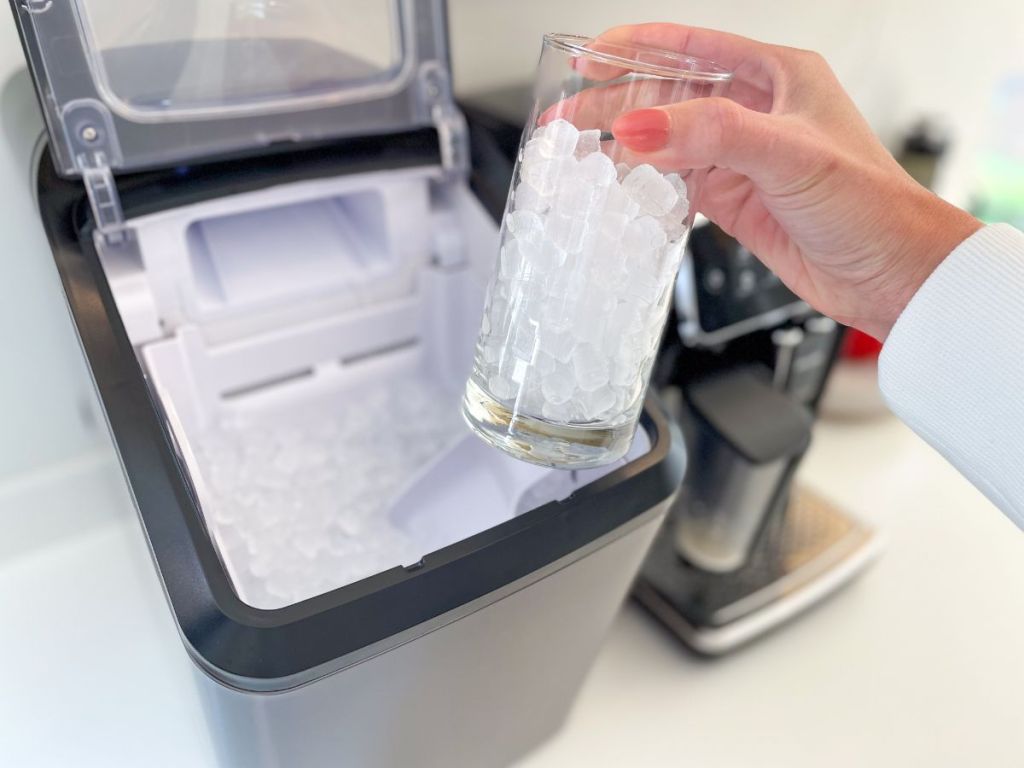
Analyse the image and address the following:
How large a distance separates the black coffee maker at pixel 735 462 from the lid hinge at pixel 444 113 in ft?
0.75

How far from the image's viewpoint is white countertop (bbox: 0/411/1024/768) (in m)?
0.60

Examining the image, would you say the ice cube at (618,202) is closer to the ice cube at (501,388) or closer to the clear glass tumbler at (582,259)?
the clear glass tumbler at (582,259)

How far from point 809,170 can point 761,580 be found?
462mm

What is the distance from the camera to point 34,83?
483 millimetres

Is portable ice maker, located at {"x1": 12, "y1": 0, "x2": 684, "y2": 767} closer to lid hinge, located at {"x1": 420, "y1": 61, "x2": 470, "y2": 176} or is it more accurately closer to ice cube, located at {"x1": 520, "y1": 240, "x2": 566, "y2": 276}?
lid hinge, located at {"x1": 420, "y1": 61, "x2": 470, "y2": 176}

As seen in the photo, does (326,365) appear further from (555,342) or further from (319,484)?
(555,342)

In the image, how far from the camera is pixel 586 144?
0.39 metres

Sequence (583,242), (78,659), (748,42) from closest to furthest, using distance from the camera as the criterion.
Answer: (583,242) → (748,42) → (78,659)

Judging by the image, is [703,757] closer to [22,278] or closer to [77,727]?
[77,727]

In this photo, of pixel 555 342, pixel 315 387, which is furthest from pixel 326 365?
pixel 555 342

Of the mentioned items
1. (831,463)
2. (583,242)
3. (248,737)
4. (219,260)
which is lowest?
(831,463)

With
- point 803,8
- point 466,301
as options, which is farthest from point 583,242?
point 803,8

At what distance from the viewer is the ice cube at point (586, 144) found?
0.39 metres

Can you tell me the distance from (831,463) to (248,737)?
2.61 ft
